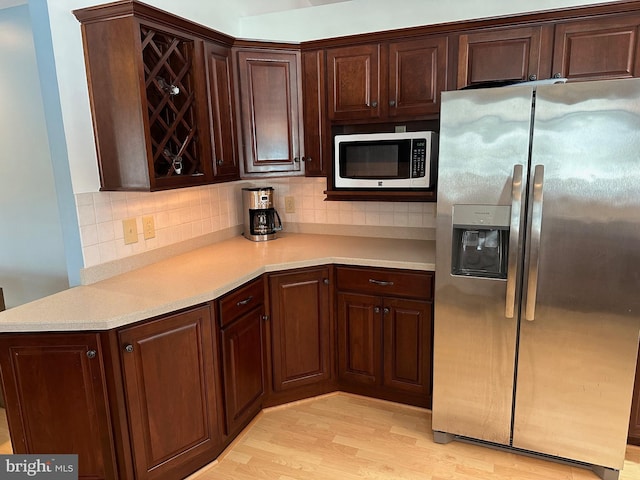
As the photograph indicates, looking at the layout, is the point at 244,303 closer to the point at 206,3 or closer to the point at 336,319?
the point at 336,319

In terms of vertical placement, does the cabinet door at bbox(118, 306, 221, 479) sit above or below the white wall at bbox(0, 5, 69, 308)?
below

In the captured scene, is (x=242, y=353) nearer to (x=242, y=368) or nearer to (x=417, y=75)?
(x=242, y=368)

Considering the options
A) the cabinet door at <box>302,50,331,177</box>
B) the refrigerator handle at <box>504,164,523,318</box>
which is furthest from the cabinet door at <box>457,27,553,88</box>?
the cabinet door at <box>302,50,331,177</box>

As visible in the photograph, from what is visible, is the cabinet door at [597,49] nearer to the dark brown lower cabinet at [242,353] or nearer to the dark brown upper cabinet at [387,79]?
the dark brown upper cabinet at [387,79]

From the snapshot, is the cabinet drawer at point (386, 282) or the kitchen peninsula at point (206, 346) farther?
the cabinet drawer at point (386, 282)

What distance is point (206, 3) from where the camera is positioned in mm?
2691

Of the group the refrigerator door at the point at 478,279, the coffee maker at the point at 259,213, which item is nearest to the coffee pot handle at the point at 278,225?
the coffee maker at the point at 259,213

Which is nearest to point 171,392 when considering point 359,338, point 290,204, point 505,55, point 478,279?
point 359,338

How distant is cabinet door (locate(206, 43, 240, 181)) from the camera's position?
7.86ft

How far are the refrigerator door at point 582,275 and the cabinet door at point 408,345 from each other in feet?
1.70

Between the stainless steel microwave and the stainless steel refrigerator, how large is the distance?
444 mm

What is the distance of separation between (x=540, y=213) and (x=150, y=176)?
1.76 metres

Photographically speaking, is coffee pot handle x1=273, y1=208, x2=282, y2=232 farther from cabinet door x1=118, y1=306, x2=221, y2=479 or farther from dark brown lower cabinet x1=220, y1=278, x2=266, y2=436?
cabinet door x1=118, y1=306, x2=221, y2=479

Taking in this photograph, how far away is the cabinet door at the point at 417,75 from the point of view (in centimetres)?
237
